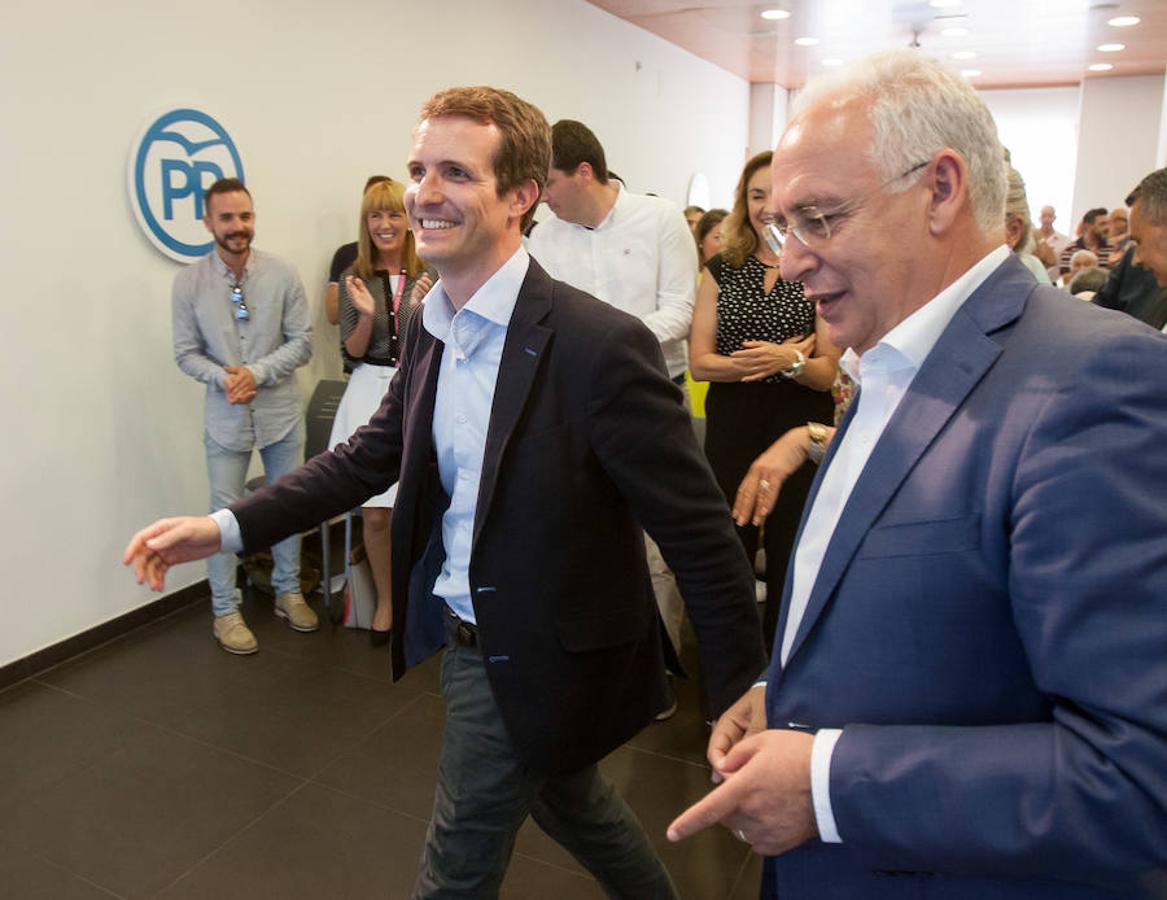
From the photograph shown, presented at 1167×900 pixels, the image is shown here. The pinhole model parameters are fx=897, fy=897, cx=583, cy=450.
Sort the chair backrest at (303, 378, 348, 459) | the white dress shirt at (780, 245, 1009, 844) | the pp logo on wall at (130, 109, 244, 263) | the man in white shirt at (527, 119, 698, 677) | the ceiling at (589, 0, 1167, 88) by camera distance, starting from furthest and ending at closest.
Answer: the ceiling at (589, 0, 1167, 88), the chair backrest at (303, 378, 348, 459), the pp logo on wall at (130, 109, 244, 263), the man in white shirt at (527, 119, 698, 677), the white dress shirt at (780, 245, 1009, 844)

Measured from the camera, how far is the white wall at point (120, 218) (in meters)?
3.39

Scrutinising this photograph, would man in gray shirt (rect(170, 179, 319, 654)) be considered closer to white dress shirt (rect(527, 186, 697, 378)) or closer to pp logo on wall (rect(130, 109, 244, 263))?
pp logo on wall (rect(130, 109, 244, 263))

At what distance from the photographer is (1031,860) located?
2.47ft

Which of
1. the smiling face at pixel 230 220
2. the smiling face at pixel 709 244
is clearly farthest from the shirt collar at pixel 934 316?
the smiling face at pixel 709 244

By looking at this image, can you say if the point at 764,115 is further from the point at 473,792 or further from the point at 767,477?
the point at 473,792

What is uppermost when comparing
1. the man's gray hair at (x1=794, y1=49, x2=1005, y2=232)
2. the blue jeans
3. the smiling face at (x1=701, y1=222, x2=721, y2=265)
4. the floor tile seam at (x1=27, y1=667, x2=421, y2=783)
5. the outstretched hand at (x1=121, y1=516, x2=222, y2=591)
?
the man's gray hair at (x1=794, y1=49, x2=1005, y2=232)

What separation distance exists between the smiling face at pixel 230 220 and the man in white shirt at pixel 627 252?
1.33m

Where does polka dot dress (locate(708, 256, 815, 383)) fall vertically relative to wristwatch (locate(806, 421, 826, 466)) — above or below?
above

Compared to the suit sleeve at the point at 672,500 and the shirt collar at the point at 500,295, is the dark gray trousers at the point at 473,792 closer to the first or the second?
the suit sleeve at the point at 672,500

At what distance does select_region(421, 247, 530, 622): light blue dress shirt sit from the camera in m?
1.60

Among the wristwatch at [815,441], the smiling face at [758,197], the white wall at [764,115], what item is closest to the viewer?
the wristwatch at [815,441]

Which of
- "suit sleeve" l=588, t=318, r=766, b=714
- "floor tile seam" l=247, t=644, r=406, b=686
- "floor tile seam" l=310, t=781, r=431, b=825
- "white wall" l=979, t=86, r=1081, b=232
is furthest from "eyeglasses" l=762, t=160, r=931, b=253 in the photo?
"white wall" l=979, t=86, r=1081, b=232

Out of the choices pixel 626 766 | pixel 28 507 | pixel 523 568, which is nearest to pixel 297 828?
pixel 626 766

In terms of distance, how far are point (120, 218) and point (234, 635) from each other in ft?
5.91
